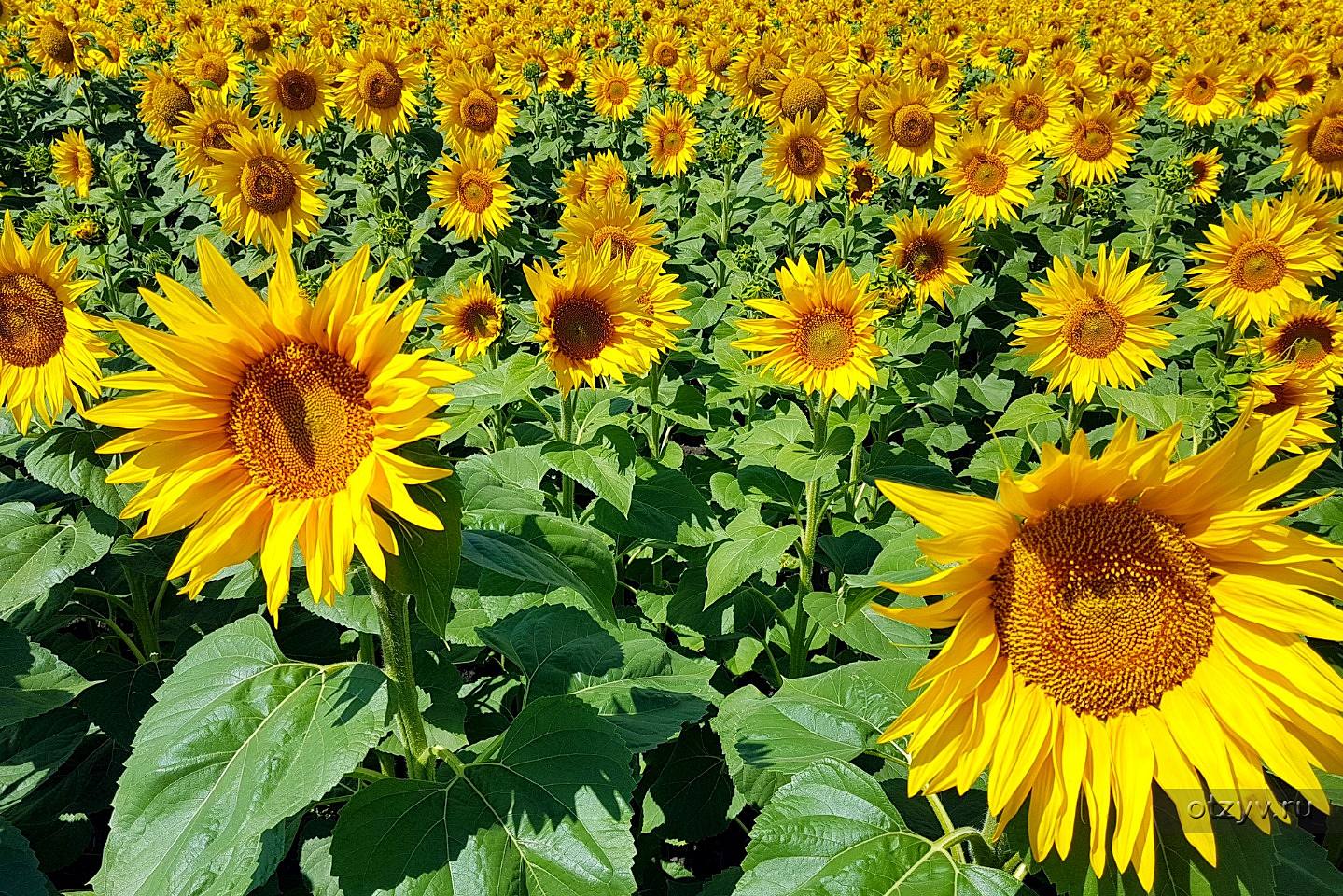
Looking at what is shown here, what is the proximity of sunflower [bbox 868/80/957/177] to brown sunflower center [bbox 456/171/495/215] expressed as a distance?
293 centimetres

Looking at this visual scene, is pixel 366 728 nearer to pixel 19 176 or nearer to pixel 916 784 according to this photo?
pixel 916 784

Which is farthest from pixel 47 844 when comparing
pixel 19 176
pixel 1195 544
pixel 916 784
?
pixel 19 176

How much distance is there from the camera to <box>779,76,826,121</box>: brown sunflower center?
6.54 metres

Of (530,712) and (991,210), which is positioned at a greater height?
(991,210)

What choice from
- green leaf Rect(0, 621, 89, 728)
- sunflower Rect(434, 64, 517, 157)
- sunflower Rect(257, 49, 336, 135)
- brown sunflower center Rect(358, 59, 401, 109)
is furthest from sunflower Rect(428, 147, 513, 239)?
green leaf Rect(0, 621, 89, 728)

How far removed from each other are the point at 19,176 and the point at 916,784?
11.7 meters

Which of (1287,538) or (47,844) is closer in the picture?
(1287,538)

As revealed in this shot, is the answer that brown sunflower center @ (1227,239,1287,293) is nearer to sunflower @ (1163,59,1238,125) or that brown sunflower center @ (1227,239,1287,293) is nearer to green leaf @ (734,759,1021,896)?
sunflower @ (1163,59,1238,125)

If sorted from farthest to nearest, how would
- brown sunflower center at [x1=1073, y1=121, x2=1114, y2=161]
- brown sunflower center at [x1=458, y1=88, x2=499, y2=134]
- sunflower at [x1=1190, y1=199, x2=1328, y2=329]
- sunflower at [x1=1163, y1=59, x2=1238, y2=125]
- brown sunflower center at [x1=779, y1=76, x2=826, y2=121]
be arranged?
sunflower at [x1=1163, y1=59, x2=1238, y2=125]
brown sunflower center at [x1=458, y1=88, x2=499, y2=134]
brown sunflower center at [x1=779, y1=76, x2=826, y2=121]
brown sunflower center at [x1=1073, y1=121, x2=1114, y2=161]
sunflower at [x1=1190, y1=199, x2=1328, y2=329]

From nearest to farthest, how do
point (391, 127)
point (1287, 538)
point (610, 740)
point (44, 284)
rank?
1. point (1287, 538)
2. point (610, 740)
3. point (44, 284)
4. point (391, 127)

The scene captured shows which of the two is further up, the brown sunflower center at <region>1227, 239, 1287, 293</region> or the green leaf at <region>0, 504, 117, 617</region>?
the brown sunflower center at <region>1227, 239, 1287, 293</region>

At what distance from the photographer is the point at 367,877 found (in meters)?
1.65

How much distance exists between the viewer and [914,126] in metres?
6.01

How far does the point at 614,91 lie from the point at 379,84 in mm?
2846
